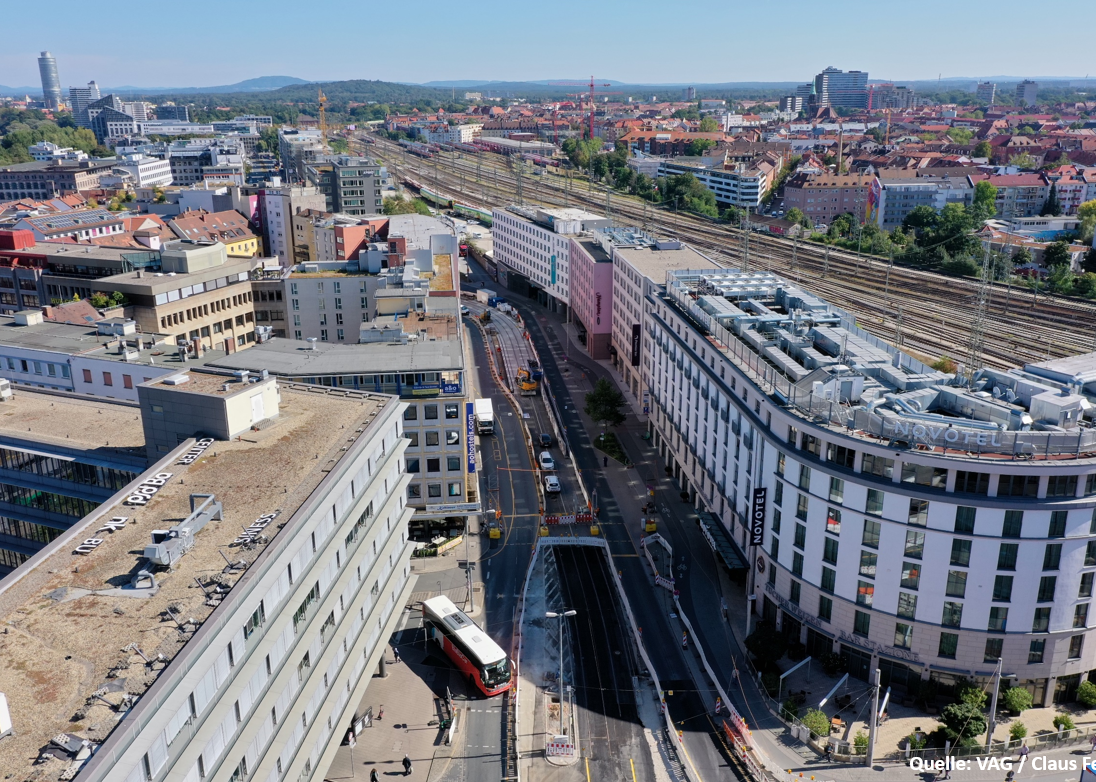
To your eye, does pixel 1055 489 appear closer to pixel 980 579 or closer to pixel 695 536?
pixel 980 579

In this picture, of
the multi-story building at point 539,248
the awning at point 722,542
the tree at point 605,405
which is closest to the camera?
the awning at point 722,542

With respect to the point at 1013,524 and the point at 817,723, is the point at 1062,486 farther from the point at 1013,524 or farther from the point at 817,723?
the point at 817,723

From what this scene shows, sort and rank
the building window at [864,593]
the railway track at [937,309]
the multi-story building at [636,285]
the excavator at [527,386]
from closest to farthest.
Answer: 1. the building window at [864,593]
2. the multi-story building at [636,285]
3. the excavator at [527,386]
4. the railway track at [937,309]

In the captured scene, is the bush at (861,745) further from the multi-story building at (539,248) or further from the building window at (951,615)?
the multi-story building at (539,248)

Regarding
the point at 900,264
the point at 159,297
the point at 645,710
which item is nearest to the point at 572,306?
the point at 159,297

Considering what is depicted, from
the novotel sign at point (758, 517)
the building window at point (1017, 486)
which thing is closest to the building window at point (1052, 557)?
the building window at point (1017, 486)

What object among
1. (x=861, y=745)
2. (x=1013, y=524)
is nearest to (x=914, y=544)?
(x=1013, y=524)
